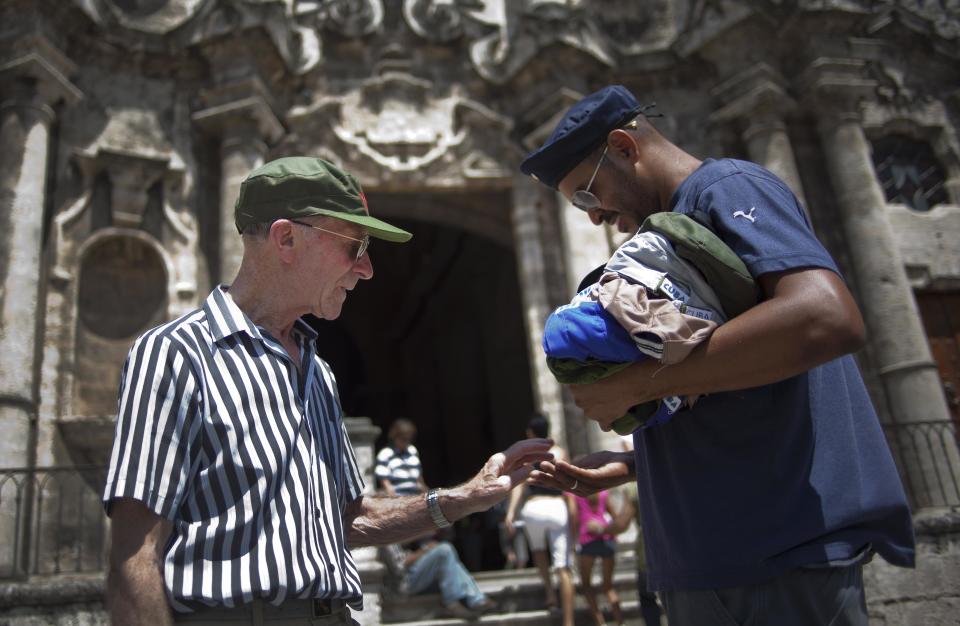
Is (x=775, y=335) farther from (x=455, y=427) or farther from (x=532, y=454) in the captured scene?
(x=455, y=427)

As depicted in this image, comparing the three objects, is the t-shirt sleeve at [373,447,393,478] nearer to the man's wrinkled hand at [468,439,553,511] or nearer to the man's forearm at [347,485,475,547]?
the man's forearm at [347,485,475,547]

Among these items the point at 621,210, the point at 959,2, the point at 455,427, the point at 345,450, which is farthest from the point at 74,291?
the point at 959,2

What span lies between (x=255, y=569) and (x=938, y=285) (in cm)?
1076

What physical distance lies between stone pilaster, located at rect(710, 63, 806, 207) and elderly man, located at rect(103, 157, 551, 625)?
855 centimetres

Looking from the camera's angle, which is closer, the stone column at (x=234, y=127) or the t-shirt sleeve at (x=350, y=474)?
the t-shirt sleeve at (x=350, y=474)

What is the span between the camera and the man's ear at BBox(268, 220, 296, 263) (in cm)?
201

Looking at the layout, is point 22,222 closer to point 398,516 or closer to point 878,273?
point 398,516

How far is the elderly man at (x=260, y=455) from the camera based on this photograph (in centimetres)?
161

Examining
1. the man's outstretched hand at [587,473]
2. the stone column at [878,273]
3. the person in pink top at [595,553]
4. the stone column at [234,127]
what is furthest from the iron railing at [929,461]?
the stone column at [234,127]

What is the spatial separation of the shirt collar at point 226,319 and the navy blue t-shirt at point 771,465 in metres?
1.02

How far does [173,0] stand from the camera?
10023mm

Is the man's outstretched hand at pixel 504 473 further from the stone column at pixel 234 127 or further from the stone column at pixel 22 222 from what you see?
the stone column at pixel 234 127

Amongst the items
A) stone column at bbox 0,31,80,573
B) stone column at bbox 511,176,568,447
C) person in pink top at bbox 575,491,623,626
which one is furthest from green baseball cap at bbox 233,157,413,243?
stone column at bbox 511,176,568,447

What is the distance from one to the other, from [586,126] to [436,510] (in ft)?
3.54
